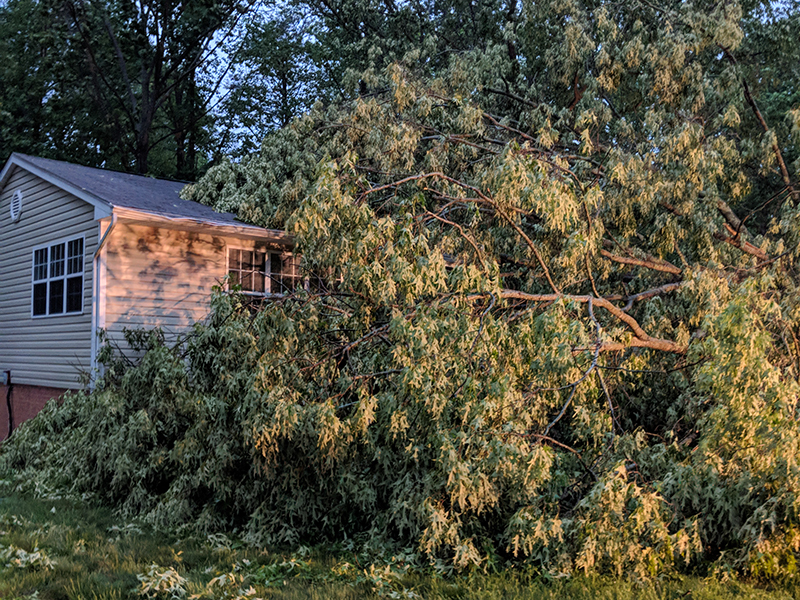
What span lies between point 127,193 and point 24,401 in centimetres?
418

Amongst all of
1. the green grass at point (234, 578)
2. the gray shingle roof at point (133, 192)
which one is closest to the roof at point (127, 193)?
the gray shingle roof at point (133, 192)

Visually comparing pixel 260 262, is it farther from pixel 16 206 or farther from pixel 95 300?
pixel 16 206

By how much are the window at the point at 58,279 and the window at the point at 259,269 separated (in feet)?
7.54

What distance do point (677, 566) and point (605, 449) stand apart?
1.01 metres

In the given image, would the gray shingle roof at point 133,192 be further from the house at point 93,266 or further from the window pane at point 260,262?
the window pane at point 260,262

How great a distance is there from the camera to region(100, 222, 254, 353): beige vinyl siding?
10312 mm

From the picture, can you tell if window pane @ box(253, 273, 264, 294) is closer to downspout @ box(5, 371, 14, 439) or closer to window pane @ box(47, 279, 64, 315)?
window pane @ box(47, 279, 64, 315)

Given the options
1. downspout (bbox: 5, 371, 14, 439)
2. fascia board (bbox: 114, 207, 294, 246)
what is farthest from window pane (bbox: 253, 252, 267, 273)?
downspout (bbox: 5, 371, 14, 439)

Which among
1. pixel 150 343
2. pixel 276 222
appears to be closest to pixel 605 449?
pixel 150 343

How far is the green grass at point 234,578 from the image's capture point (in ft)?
16.0

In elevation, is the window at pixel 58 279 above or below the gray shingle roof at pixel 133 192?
below

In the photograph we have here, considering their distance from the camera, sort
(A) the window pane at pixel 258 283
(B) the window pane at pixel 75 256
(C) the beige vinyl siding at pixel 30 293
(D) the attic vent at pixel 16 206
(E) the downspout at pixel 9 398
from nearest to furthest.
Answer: (C) the beige vinyl siding at pixel 30 293, (B) the window pane at pixel 75 256, (A) the window pane at pixel 258 283, (E) the downspout at pixel 9 398, (D) the attic vent at pixel 16 206

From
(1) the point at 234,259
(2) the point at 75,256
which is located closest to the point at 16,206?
(2) the point at 75,256

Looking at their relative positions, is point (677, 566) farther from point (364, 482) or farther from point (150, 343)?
point (150, 343)
